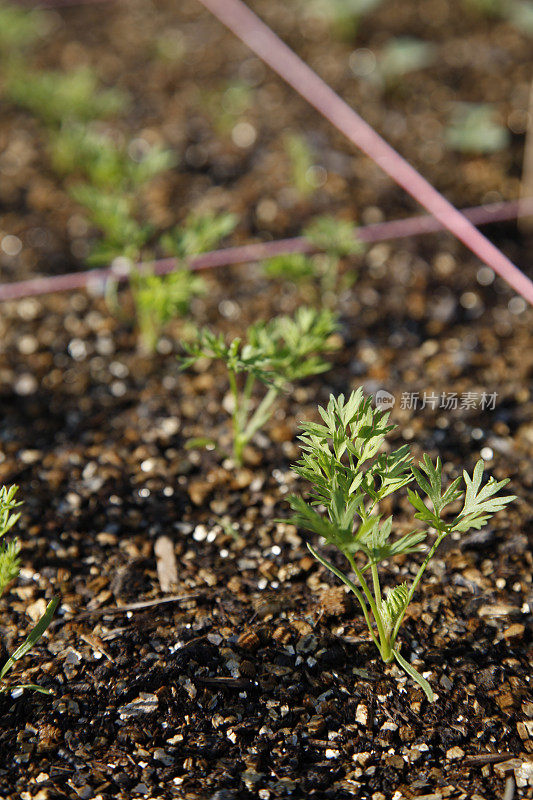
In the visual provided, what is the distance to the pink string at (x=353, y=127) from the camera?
2182 millimetres

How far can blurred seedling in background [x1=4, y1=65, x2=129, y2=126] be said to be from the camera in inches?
104

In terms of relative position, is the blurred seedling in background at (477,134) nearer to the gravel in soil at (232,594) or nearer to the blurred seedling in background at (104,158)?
the gravel in soil at (232,594)

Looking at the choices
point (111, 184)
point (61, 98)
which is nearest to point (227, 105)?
point (61, 98)

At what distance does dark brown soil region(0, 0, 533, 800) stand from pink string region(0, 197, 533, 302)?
51 mm

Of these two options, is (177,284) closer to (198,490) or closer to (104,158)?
(198,490)

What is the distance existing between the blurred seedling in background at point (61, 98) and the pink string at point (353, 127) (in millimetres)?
747

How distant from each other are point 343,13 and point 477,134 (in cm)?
96

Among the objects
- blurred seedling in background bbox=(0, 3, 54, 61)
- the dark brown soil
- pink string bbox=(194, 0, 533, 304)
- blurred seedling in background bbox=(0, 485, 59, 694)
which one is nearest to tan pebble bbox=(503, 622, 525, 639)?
the dark brown soil

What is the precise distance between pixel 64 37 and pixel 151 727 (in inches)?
123

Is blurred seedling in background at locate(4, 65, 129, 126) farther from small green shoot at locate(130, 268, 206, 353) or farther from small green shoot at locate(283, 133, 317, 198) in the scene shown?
small green shoot at locate(130, 268, 206, 353)

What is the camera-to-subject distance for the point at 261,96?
300cm

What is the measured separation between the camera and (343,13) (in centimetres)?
313

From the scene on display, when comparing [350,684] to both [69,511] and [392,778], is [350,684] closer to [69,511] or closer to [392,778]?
[392,778]

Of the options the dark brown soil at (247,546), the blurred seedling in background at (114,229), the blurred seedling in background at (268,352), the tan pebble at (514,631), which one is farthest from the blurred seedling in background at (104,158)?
the tan pebble at (514,631)
